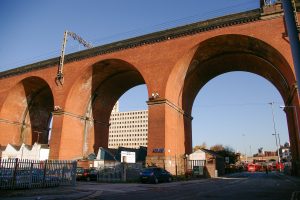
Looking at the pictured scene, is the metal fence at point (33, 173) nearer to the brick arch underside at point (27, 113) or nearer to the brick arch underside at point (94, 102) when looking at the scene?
the brick arch underside at point (94, 102)

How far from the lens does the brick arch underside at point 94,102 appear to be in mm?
31922

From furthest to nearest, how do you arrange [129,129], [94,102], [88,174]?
1. [129,129]
2. [94,102]
3. [88,174]

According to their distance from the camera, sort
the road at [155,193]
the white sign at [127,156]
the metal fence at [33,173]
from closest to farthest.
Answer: the road at [155,193]
the metal fence at [33,173]
the white sign at [127,156]

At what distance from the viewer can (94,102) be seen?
3575 centimetres

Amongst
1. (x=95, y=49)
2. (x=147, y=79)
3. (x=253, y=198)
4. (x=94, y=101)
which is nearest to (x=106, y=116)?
(x=94, y=101)

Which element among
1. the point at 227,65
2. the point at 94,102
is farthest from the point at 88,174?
the point at 227,65

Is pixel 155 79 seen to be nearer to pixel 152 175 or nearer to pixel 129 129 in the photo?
pixel 152 175

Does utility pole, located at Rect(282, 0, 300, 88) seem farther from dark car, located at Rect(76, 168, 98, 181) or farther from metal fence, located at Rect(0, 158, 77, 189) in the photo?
dark car, located at Rect(76, 168, 98, 181)

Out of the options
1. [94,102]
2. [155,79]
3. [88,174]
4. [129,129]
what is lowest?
[88,174]

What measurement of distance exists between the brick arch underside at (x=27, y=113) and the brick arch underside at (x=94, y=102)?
689cm

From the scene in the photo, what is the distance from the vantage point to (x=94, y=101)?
35.7 m

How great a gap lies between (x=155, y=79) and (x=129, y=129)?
12122cm

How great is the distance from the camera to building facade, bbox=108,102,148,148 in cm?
14091

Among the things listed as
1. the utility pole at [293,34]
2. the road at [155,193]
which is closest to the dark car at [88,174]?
the road at [155,193]
